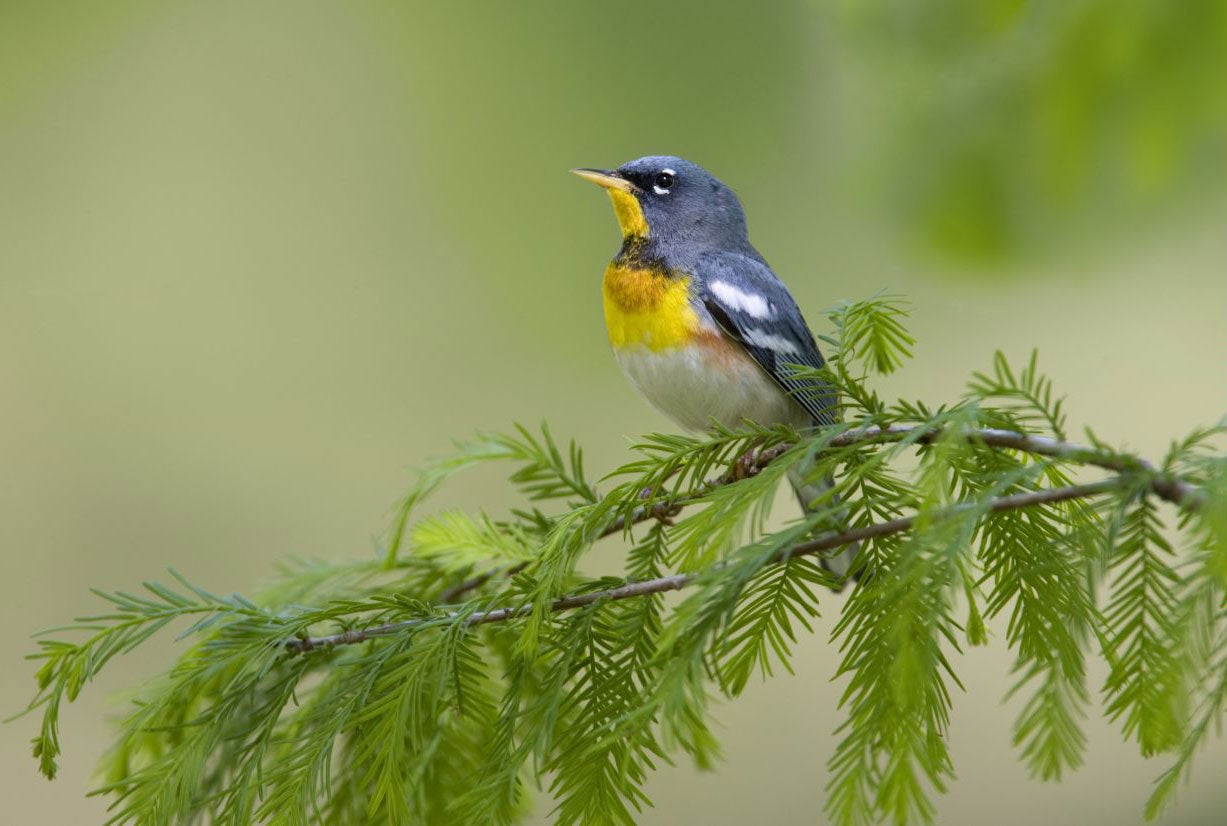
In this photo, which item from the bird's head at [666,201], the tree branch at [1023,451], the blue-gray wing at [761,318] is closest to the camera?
the tree branch at [1023,451]

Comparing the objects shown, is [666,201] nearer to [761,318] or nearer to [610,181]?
[610,181]

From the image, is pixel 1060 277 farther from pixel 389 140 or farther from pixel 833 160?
pixel 389 140

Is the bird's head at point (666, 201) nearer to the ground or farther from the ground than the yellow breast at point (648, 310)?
farther from the ground

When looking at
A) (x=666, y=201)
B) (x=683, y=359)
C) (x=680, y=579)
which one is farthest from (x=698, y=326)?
(x=680, y=579)

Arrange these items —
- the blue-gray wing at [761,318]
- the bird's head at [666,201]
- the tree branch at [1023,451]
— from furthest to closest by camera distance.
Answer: the bird's head at [666,201], the blue-gray wing at [761,318], the tree branch at [1023,451]

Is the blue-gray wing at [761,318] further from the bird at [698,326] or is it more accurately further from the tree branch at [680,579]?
the tree branch at [680,579]

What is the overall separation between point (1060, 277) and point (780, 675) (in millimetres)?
2190

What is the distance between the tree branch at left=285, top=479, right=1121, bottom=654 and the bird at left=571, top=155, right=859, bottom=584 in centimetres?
98

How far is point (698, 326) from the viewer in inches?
96.0

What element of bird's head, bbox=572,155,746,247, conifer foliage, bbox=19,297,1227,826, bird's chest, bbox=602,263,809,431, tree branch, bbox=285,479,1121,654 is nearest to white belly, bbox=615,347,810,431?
bird's chest, bbox=602,263,809,431

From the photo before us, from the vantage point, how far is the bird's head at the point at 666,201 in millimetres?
2689

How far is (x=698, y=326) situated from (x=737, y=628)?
1222mm

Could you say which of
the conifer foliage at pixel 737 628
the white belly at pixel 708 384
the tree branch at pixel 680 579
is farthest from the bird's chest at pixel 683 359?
the tree branch at pixel 680 579

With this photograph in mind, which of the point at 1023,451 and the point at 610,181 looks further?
the point at 610,181
